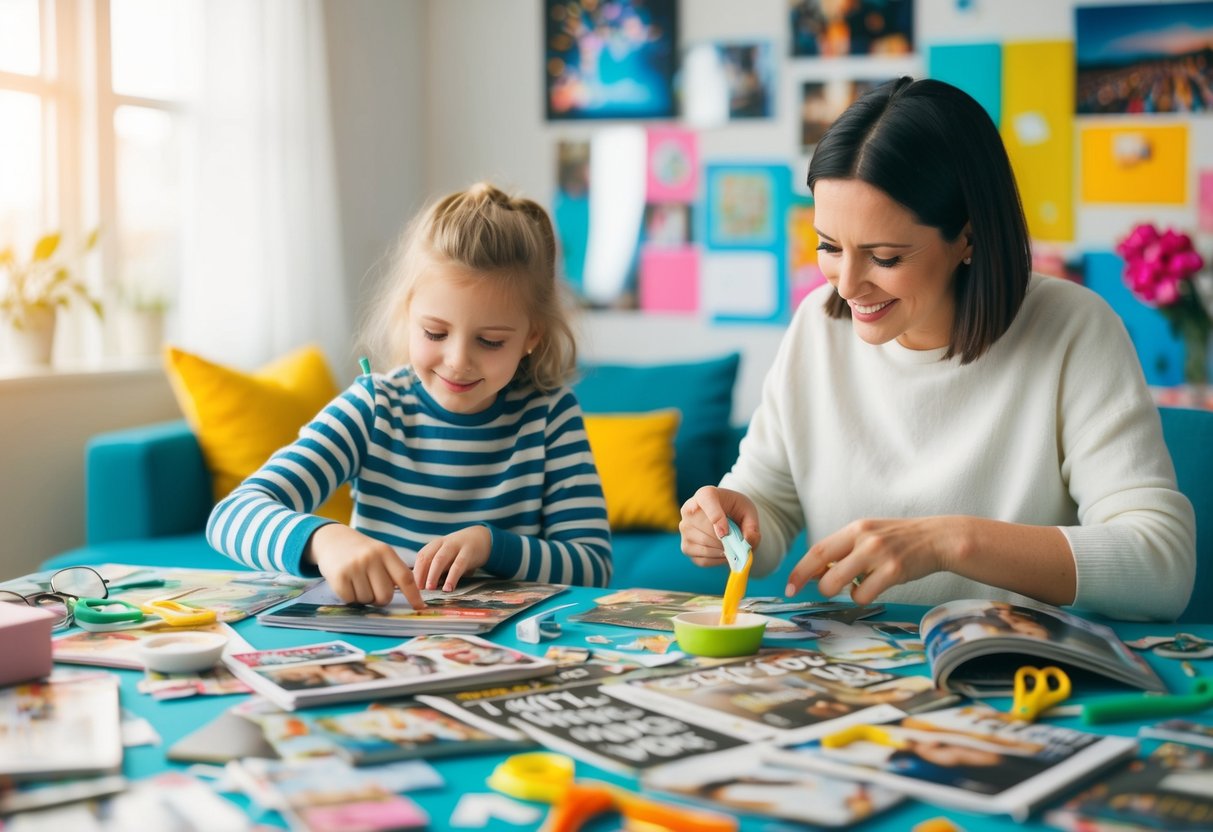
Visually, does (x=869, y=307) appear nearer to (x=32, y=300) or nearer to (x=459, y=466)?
(x=459, y=466)

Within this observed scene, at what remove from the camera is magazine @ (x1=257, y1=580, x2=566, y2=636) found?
3.91 feet

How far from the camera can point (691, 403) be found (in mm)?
3268

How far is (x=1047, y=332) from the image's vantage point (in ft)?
4.93

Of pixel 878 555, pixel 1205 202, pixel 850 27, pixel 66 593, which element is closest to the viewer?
Result: pixel 878 555

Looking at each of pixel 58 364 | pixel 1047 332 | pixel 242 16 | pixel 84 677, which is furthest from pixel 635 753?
pixel 242 16

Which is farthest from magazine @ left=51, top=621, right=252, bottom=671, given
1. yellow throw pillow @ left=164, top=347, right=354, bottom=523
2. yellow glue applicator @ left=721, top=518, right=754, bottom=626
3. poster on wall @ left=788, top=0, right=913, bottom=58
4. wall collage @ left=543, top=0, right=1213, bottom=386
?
poster on wall @ left=788, top=0, right=913, bottom=58

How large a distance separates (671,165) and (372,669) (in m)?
3.16

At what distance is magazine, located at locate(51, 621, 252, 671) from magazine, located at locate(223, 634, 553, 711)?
0.08 m

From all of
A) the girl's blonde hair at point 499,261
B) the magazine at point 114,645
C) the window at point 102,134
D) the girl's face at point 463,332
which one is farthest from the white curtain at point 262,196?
the magazine at point 114,645

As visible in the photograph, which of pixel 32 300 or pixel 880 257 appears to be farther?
pixel 32 300

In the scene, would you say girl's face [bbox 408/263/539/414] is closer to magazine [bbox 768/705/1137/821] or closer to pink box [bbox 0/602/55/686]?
pink box [bbox 0/602/55/686]

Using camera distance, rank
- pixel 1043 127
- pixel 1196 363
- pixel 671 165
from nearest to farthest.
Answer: pixel 1196 363
pixel 1043 127
pixel 671 165

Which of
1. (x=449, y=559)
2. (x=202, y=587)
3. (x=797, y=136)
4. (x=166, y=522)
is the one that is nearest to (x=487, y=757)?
(x=449, y=559)

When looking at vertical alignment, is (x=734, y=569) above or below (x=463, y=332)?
below
